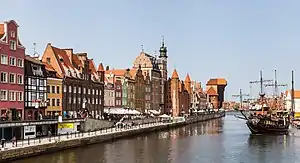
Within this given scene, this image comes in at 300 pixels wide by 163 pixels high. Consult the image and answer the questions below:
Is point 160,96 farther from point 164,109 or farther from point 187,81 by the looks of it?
point 187,81

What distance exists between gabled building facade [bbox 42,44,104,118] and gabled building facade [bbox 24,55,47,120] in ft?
26.3

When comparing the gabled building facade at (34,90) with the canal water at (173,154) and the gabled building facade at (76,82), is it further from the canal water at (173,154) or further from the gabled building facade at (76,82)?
the canal water at (173,154)

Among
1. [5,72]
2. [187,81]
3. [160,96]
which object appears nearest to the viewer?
[5,72]

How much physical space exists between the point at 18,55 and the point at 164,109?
94.9 meters

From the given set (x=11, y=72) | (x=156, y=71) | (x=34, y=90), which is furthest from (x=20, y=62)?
(x=156, y=71)

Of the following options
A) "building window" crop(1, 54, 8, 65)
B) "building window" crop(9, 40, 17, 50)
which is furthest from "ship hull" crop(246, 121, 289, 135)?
"building window" crop(1, 54, 8, 65)

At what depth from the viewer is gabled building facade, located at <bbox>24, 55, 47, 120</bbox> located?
5972 centimetres

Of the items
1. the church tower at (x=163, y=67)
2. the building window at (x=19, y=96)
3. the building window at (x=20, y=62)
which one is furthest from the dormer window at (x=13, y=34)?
the church tower at (x=163, y=67)

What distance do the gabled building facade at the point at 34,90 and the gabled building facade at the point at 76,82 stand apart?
8025 millimetres

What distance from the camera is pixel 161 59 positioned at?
14738cm

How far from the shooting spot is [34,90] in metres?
61.6

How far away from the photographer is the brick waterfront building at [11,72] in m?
53.4

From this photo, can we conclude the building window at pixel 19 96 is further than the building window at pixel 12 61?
Yes

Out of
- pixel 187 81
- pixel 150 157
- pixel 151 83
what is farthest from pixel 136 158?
pixel 187 81
